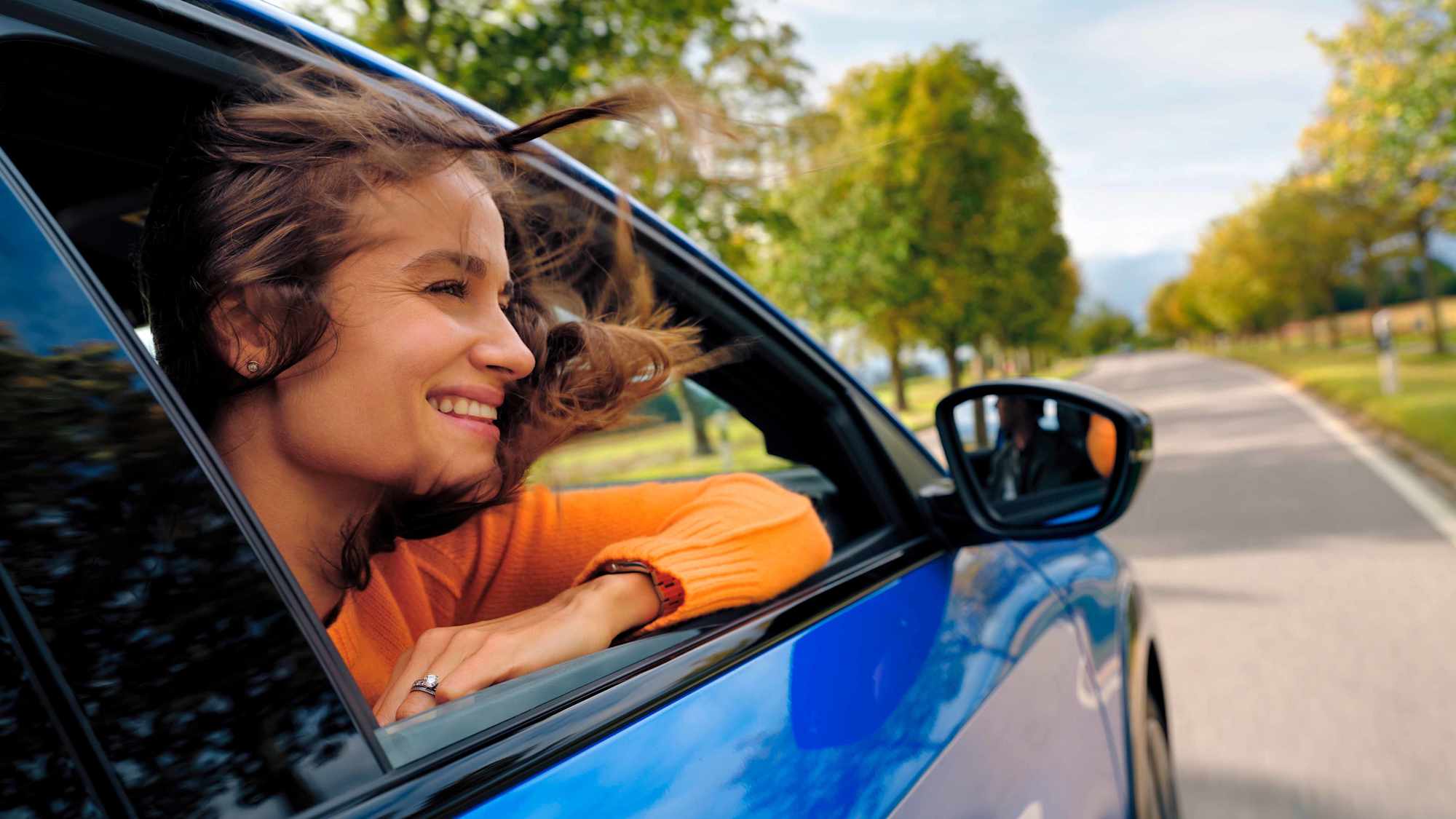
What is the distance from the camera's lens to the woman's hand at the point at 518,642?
104cm

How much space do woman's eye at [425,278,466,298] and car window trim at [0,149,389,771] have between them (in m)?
0.42

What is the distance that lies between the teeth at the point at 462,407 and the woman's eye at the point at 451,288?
11 centimetres

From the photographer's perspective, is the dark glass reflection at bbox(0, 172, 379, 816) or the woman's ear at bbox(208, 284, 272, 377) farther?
the woman's ear at bbox(208, 284, 272, 377)

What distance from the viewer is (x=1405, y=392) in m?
16.1

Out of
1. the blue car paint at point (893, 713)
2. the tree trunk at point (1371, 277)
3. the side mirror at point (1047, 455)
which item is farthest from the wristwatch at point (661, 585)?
the tree trunk at point (1371, 277)

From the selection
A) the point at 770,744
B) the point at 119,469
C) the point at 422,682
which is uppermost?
the point at 119,469

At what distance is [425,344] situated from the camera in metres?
1.13

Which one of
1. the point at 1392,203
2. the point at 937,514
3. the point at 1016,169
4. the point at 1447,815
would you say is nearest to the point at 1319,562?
the point at 1447,815

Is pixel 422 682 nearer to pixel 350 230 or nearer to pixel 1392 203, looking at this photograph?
pixel 350 230

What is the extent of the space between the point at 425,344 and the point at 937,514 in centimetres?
100

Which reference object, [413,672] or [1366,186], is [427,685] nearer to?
[413,672]

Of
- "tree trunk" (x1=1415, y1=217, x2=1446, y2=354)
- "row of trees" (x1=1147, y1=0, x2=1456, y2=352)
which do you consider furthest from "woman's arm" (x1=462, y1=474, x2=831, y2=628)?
"tree trunk" (x1=1415, y1=217, x2=1446, y2=354)

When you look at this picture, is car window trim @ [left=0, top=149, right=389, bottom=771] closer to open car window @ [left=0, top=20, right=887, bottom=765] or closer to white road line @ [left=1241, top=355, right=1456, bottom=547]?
open car window @ [left=0, top=20, right=887, bottom=765]

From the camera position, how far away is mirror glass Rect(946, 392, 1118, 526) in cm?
187
